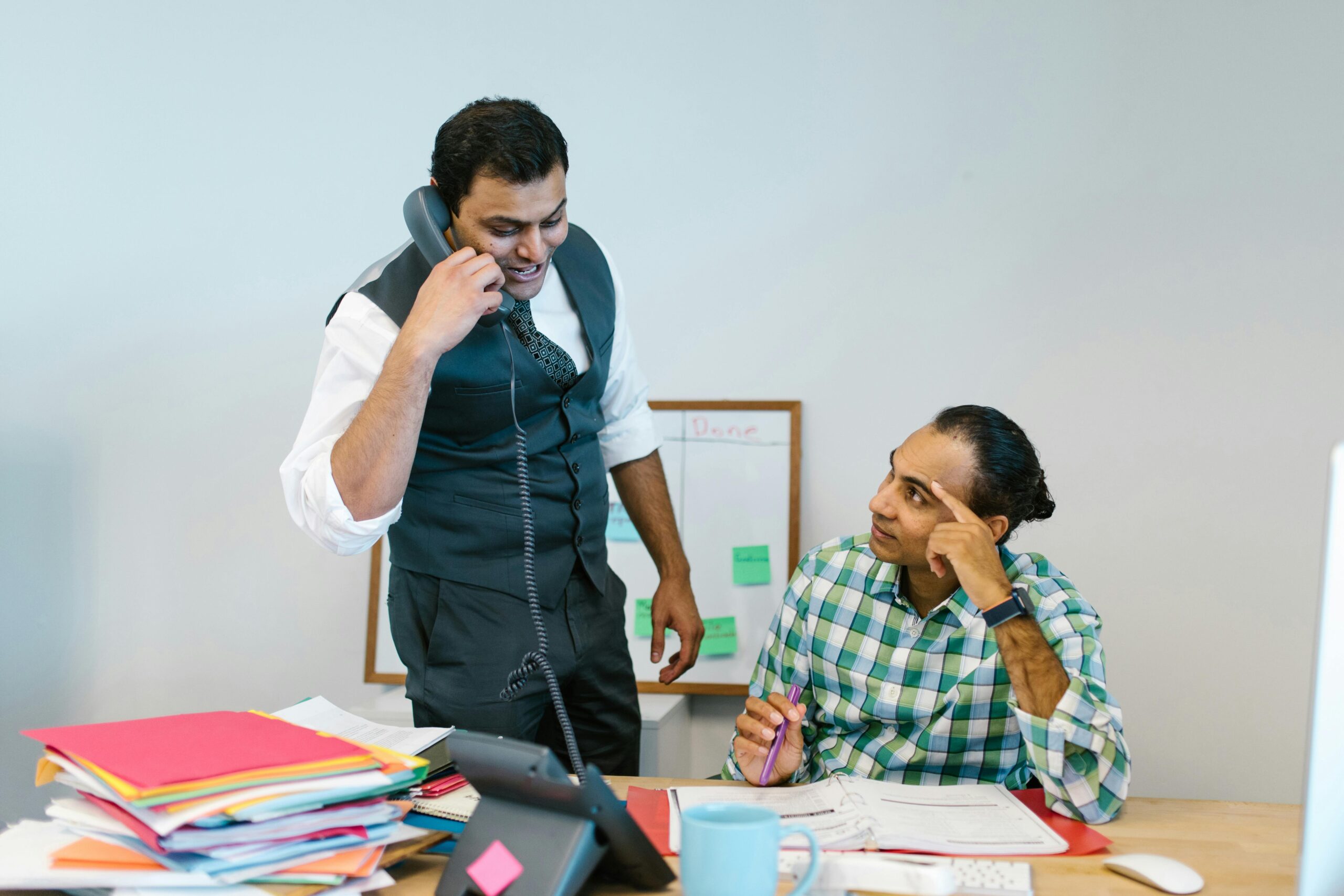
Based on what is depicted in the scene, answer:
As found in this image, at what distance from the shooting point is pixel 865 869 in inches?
37.0

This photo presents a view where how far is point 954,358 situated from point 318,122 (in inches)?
66.7

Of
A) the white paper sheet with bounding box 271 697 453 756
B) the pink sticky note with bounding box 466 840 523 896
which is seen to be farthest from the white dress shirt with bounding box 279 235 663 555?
the pink sticky note with bounding box 466 840 523 896

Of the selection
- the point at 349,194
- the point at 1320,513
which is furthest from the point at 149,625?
the point at 1320,513

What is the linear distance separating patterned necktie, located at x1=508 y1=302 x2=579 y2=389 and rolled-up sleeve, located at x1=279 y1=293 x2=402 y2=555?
192mm

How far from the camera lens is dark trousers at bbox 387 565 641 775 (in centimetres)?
156

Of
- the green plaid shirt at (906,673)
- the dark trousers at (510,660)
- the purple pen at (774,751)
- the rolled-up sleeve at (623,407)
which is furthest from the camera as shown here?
the rolled-up sleeve at (623,407)

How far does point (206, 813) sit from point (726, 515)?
162 centimetres

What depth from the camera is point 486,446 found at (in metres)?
1.61

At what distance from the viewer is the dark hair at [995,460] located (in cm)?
157

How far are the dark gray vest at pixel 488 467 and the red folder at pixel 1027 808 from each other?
47 centimetres

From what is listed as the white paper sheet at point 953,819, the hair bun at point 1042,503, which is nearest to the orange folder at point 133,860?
the white paper sheet at point 953,819

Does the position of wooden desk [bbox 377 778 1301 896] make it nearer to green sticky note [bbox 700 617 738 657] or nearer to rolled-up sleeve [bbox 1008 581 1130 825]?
rolled-up sleeve [bbox 1008 581 1130 825]

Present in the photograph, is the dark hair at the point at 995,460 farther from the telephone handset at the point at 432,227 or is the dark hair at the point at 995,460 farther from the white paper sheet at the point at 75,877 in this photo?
the white paper sheet at the point at 75,877

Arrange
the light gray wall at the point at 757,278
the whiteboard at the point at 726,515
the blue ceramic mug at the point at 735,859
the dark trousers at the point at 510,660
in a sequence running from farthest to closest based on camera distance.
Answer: the whiteboard at the point at 726,515 → the light gray wall at the point at 757,278 → the dark trousers at the point at 510,660 → the blue ceramic mug at the point at 735,859
